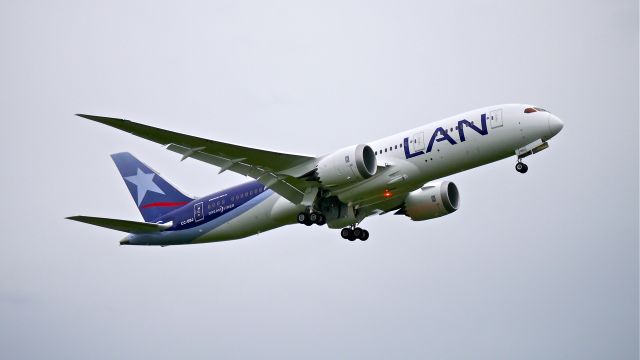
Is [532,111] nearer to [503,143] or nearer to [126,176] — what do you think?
[503,143]

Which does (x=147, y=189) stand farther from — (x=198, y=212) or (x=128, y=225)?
(x=198, y=212)

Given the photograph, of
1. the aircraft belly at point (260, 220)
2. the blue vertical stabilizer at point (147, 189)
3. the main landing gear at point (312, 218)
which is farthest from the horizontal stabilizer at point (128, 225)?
the main landing gear at point (312, 218)

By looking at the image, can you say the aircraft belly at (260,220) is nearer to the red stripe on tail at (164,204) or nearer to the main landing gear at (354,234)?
the red stripe on tail at (164,204)

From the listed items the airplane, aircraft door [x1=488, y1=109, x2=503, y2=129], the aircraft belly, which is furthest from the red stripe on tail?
aircraft door [x1=488, y1=109, x2=503, y2=129]

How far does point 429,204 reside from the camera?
144ft

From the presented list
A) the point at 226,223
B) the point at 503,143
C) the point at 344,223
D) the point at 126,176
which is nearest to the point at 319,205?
the point at 344,223

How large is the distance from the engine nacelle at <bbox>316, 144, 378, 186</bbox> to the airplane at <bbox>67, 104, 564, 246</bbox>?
0.04m

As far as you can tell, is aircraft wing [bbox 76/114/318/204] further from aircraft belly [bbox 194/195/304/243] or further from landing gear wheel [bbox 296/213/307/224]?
aircraft belly [bbox 194/195/304/243]

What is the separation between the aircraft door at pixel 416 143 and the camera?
124ft

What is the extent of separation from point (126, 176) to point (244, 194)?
9063mm

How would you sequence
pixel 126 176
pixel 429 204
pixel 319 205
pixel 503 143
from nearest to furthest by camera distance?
1. pixel 503 143
2. pixel 319 205
3. pixel 429 204
4. pixel 126 176

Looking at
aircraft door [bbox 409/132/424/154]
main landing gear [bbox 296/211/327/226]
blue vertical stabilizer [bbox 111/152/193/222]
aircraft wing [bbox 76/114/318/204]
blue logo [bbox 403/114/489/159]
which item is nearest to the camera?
aircraft wing [bbox 76/114/318/204]

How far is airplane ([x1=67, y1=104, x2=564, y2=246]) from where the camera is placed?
122 feet

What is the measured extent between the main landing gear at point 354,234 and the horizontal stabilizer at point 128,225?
851 cm
